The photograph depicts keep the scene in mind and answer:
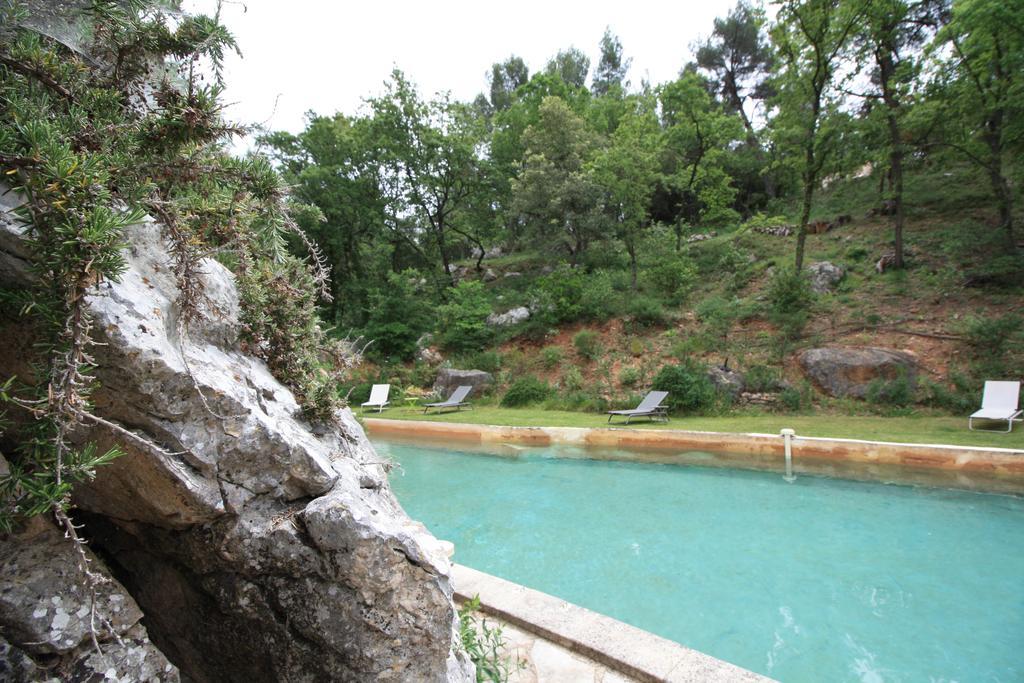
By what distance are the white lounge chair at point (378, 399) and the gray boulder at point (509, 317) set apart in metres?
4.45

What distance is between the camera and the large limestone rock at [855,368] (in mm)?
10484

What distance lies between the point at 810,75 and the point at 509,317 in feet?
37.7

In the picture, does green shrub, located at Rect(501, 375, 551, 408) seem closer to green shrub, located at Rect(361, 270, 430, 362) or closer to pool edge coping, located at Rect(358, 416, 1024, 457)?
pool edge coping, located at Rect(358, 416, 1024, 457)

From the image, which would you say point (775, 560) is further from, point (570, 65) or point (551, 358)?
point (570, 65)

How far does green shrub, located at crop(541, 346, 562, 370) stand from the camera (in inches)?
600

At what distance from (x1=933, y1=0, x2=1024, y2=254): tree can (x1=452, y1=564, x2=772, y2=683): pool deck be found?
45.4 feet

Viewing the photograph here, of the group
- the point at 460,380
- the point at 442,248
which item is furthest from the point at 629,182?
the point at 442,248

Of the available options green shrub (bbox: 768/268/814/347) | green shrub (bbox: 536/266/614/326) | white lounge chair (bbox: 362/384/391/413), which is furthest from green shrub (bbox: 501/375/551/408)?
green shrub (bbox: 768/268/814/347)

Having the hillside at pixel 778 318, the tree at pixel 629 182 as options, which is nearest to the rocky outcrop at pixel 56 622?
the hillside at pixel 778 318

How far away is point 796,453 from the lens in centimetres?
769

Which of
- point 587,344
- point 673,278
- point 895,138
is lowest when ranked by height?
point 587,344

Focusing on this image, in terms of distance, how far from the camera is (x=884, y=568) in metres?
4.91

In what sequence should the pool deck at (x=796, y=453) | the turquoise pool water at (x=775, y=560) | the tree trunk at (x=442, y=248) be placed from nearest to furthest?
the turquoise pool water at (x=775, y=560), the pool deck at (x=796, y=453), the tree trunk at (x=442, y=248)

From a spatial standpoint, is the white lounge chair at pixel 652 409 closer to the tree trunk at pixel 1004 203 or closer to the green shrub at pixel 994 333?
the green shrub at pixel 994 333
